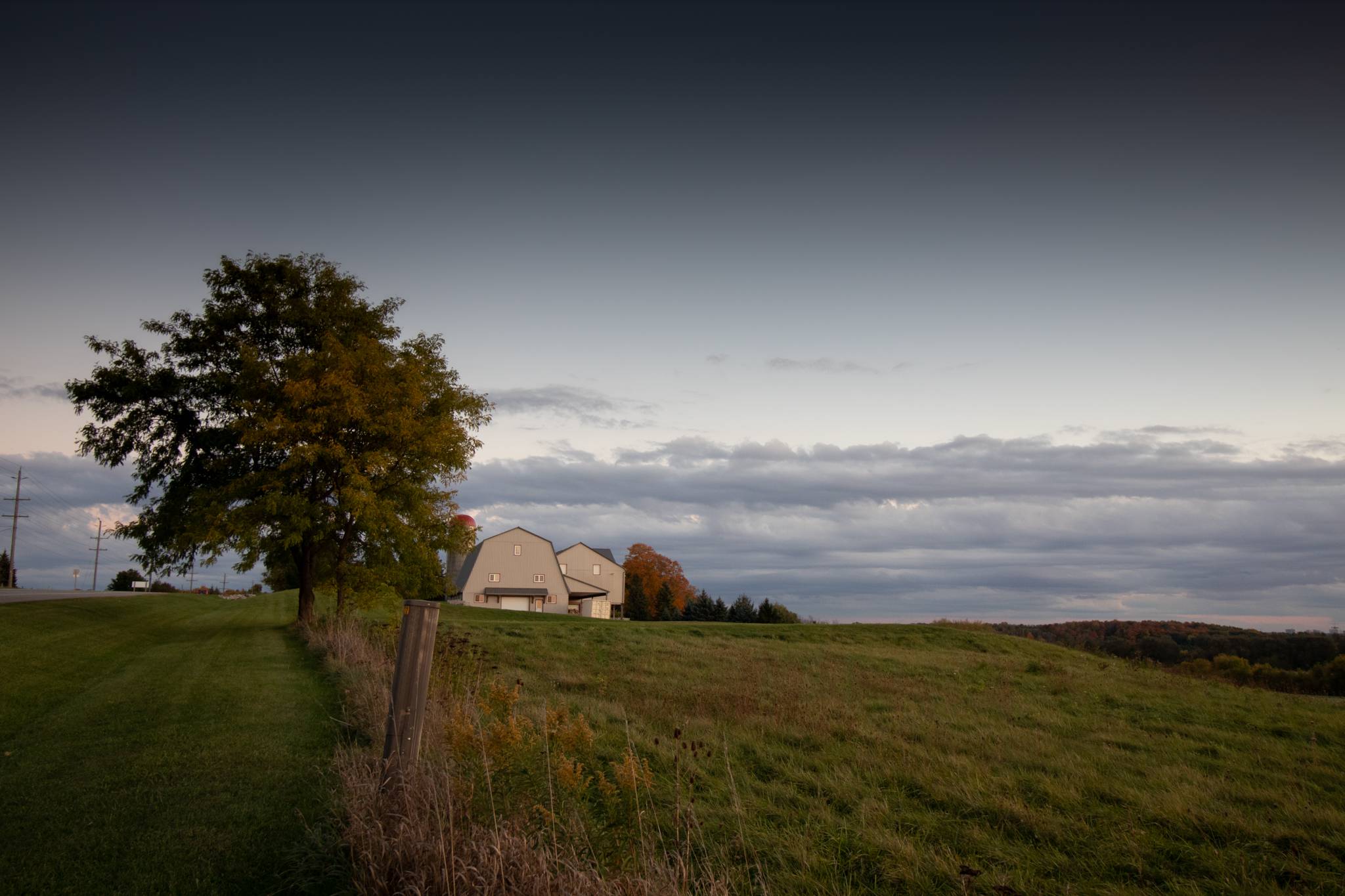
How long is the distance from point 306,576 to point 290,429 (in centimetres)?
571

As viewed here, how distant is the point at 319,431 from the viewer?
71.0ft

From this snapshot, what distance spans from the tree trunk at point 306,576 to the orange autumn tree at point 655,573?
55.1m

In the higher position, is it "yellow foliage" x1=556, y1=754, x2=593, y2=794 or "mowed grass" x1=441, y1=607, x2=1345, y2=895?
"yellow foliage" x1=556, y1=754, x2=593, y2=794

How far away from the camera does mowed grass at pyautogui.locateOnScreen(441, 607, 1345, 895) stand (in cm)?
574

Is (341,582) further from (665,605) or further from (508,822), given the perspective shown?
(665,605)

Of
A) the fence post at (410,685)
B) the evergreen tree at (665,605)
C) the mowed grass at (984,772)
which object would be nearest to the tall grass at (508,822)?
the fence post at (410,685)

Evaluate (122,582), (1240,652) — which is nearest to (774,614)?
(1240,652)

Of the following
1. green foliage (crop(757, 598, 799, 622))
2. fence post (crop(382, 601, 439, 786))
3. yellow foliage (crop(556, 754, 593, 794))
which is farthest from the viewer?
green foliage (crop(757, 598, 799, 622))

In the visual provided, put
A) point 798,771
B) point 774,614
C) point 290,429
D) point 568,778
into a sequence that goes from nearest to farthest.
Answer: point 568,778, point 798,771, point 290,429, point 774,614

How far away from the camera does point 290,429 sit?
21016mm

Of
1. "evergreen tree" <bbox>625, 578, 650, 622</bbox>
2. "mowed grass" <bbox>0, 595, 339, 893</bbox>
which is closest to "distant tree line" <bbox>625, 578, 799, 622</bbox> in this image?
"evergreen tree" <bbox>625, 578, 650, 622</bbox>

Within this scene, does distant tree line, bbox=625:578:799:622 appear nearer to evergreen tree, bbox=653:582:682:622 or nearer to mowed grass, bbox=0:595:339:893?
evergreen tree, bbox=653:582:682:622

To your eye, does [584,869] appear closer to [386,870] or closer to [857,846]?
[386,870]

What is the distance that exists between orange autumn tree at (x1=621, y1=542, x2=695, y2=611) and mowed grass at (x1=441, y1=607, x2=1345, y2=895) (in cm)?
6105
